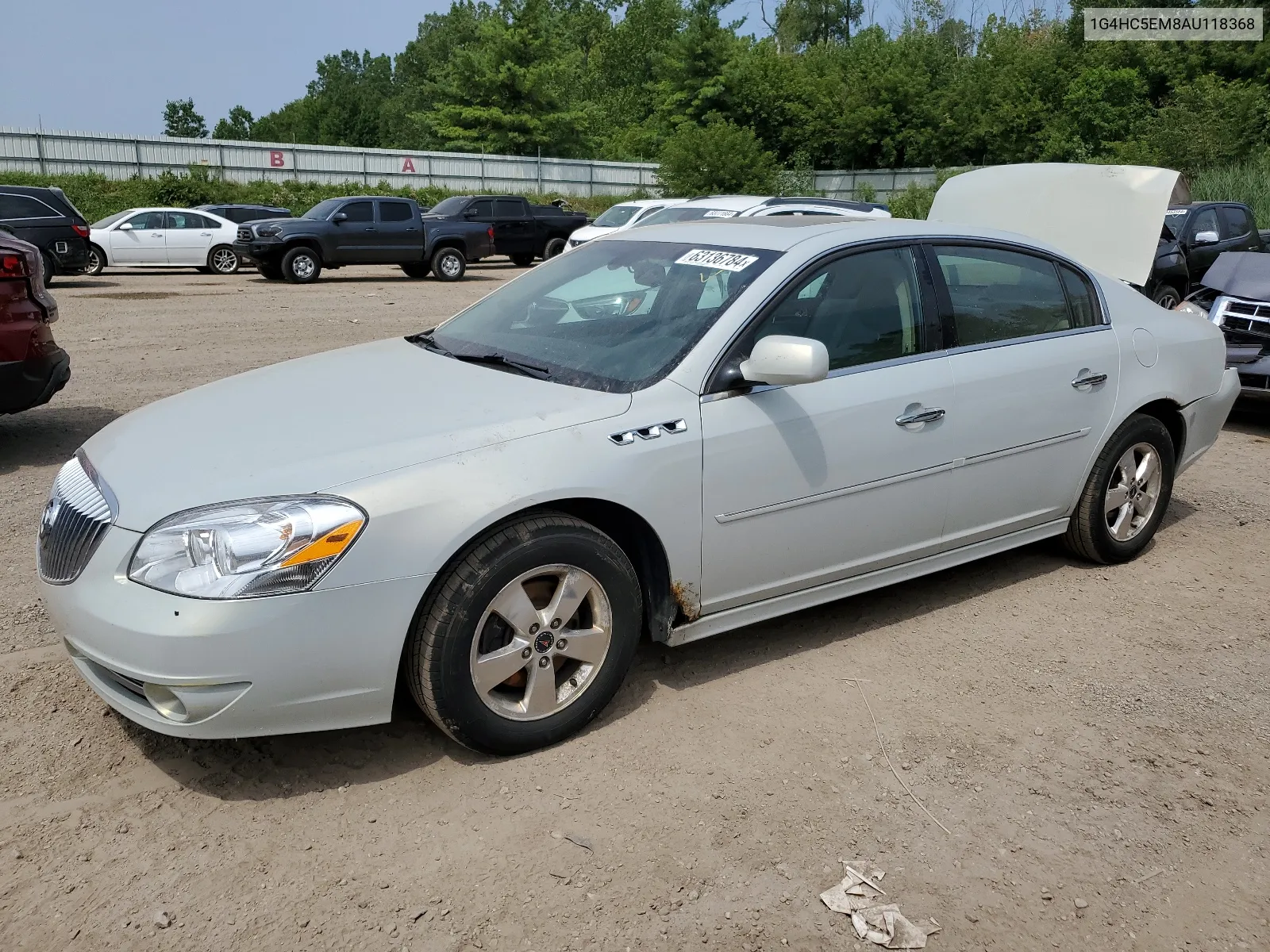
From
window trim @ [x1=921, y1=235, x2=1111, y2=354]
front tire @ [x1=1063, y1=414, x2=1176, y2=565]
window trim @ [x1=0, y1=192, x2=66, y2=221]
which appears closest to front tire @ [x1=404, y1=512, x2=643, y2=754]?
window trim @ [x1=921, y1=235, x2=1111, y2=354]

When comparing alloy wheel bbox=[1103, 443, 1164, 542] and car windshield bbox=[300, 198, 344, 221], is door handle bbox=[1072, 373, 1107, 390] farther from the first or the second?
car windshield bbox=[300, 198, 344, 221]

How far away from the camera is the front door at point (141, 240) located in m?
21.2

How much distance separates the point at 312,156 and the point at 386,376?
117ft

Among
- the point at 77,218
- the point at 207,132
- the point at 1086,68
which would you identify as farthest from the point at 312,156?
the point at 207,132

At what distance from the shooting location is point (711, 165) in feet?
142

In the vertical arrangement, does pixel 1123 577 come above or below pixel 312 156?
below

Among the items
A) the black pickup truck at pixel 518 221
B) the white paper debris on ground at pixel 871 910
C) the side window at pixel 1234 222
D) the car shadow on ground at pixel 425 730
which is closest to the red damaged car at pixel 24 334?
the car shadow on ground at pixel 425 730

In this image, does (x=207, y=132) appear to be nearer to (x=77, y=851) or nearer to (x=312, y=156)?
(x=312, y=156)

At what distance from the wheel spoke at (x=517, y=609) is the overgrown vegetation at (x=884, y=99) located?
38.7 metres

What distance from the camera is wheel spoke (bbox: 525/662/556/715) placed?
331 cm

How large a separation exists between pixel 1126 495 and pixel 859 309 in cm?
189

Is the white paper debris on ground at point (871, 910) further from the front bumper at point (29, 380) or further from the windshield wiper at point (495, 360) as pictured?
the front bumper at point (29, 380)

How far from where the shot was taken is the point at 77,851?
2.86 m

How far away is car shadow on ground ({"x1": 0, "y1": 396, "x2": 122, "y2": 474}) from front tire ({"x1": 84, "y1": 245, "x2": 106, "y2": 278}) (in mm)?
12552
